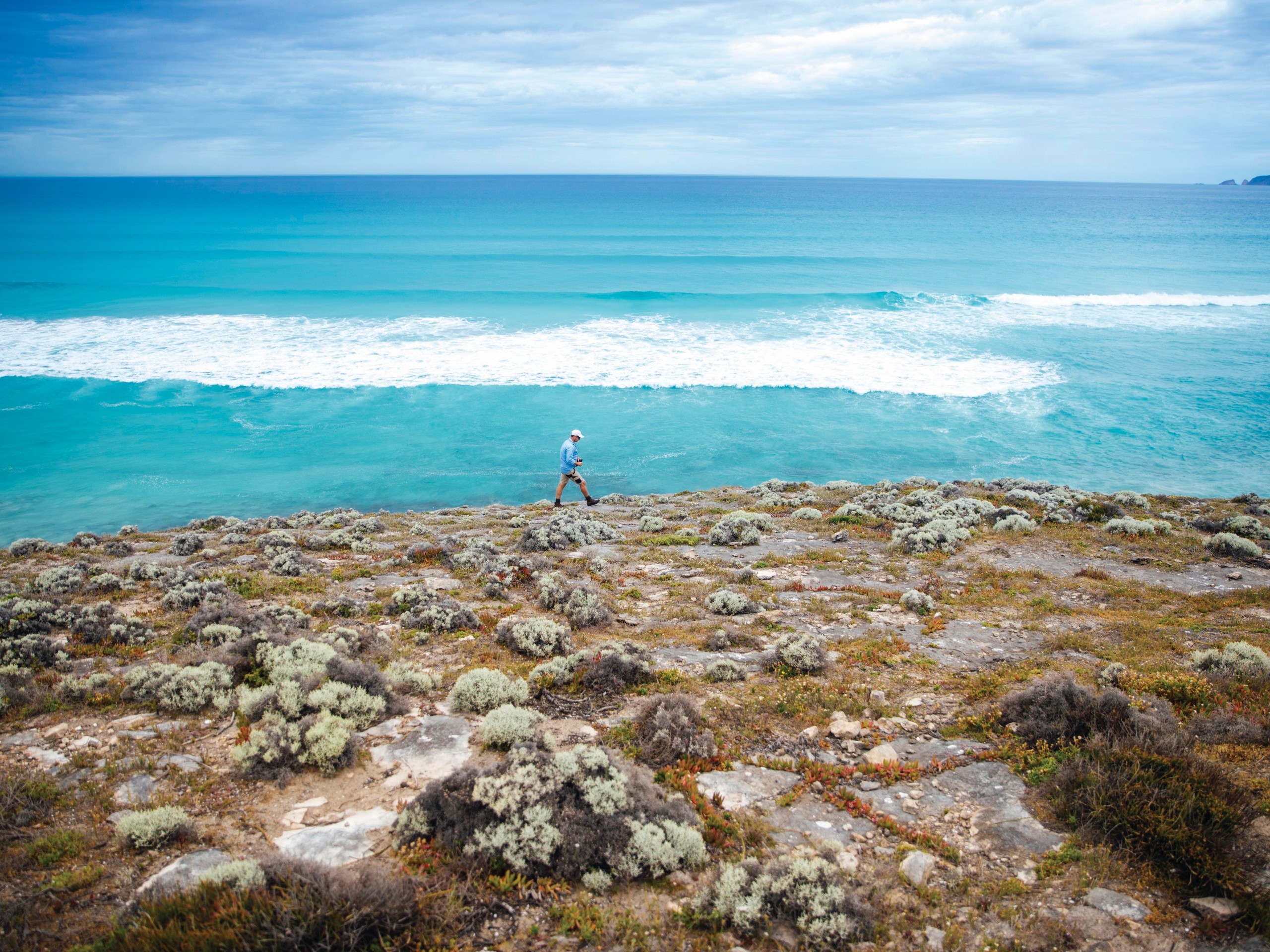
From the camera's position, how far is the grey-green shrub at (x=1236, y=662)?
788 centimetres

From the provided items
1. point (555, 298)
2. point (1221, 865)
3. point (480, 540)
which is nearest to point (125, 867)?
point (1221, 865)

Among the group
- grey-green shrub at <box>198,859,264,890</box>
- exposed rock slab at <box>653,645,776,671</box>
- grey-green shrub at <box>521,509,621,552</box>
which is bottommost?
grey-green shrub at <box>521,509,621,552</box>

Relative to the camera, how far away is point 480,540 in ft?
48.6

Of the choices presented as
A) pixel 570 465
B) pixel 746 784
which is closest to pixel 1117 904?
pixel 746 784

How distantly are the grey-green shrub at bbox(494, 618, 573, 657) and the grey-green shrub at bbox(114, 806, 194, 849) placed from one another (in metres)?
4.29

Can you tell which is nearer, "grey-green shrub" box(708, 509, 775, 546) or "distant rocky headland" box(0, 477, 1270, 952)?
"distant rocky headland" box(0, 477, 1270, 952)

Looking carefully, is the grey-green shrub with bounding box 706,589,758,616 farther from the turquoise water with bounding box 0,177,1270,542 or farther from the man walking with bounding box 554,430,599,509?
the turquoise water with bounding box 0,177,1270,542

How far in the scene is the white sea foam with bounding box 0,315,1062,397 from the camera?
35281 millimetres

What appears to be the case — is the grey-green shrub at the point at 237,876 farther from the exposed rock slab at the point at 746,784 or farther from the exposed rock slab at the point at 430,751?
the exposed rock slab at the point at 746,784

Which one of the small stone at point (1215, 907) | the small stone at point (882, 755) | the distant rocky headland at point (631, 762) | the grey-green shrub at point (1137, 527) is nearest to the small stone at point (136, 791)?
the distant rocky headland at point (631, 762)

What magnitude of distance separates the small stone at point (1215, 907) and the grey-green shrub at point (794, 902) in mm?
2406

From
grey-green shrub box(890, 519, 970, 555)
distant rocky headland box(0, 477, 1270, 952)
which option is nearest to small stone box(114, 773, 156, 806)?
distant rocky headland box(0, 477, 1270, 952)

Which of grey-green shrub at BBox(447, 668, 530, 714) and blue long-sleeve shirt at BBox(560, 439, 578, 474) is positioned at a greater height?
blue long-sleeve shirt at BBox(560, 439, 578, 474)

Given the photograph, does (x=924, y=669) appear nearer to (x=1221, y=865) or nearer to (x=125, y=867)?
(x=1221, y=865)
